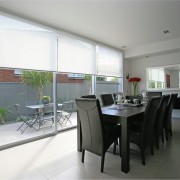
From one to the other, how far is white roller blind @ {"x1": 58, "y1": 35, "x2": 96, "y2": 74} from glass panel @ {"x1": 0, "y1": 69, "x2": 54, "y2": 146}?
0.56m

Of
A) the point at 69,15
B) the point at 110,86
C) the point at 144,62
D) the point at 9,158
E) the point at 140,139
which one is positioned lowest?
the point at 9,158

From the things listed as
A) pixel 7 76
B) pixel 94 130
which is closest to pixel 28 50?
pixel 7 76

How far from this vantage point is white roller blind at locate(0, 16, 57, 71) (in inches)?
118

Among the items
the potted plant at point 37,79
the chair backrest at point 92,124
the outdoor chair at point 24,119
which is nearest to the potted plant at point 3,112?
the outdoor chair at point 24,119

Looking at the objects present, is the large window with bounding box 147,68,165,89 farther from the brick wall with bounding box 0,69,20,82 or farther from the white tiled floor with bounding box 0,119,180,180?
the brick wall with bounding box 0,69,20,82

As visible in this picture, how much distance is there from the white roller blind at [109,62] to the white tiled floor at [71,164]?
3136 millimetres

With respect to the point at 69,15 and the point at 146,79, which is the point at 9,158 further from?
the point at 146,79

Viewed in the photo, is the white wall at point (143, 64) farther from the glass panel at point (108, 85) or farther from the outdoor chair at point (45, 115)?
the outdoor chair at point (45, 115)

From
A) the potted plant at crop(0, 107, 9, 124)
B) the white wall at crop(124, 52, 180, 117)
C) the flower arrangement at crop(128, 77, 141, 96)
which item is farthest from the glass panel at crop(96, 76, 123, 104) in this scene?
the potted plant at crop(0, 107, 9, 124)

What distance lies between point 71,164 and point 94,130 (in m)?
0.72

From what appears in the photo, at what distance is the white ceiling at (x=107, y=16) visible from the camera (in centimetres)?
280

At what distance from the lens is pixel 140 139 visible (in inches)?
90.2

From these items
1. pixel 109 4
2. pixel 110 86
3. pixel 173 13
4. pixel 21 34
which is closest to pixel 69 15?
pixel 109 4

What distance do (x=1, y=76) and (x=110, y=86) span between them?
401 centimetres
